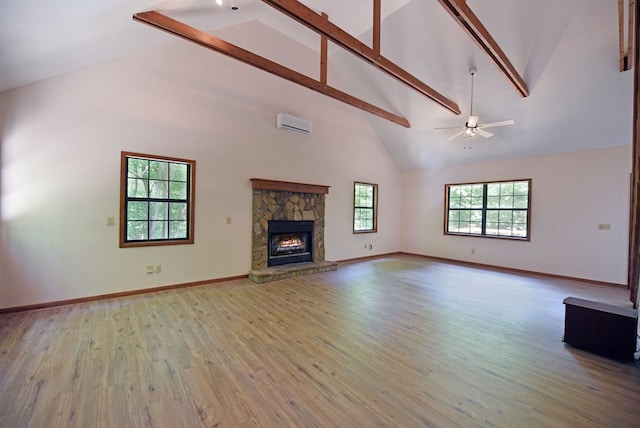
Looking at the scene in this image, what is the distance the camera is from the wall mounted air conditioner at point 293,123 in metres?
5.59

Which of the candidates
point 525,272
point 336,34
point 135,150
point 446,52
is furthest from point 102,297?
point 525,272

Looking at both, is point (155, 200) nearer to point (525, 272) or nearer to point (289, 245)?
point (289, 245)

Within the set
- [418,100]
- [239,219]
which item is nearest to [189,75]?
[239,219]

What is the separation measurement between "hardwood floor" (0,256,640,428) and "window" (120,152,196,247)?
101 cm

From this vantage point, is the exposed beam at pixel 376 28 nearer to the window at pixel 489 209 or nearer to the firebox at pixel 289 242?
the firebox at pixel 289 242

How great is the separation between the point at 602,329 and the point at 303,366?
2851 millimetres

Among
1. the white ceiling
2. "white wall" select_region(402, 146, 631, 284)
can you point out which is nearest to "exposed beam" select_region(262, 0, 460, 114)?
the white ceiling

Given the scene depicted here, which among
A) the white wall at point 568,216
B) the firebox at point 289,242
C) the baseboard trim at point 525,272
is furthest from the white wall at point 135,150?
the white wall at point 568,216

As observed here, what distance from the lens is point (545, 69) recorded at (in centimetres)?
430

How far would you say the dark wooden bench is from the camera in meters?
2.46

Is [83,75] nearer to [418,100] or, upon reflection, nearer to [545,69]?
[418,100]

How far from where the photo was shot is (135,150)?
417cm

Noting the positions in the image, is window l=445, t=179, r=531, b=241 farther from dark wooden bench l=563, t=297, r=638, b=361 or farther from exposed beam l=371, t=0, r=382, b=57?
exposed beam l=371, t=0, r=382, b=57

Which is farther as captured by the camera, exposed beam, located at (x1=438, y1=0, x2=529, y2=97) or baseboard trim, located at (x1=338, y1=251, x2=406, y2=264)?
baseboard trim, located at (x1=338, y1=251, x2=406, y2=264)
